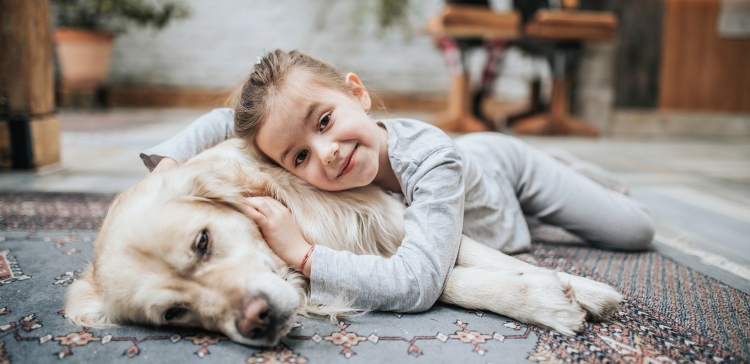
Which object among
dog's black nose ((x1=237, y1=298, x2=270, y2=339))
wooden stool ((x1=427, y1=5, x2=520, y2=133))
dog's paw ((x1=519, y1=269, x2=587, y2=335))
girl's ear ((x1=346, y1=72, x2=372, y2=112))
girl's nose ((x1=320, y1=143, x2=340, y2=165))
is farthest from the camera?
wooden stool ((x1=427, y1=5, x2=520, y2=133))

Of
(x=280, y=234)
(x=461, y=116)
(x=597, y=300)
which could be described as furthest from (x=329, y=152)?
(x=461, y=116)

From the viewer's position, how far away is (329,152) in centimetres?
123

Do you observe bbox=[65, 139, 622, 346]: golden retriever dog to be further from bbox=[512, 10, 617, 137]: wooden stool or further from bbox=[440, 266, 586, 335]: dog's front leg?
bbox=[512, 10, 617, 137]: wooden stool

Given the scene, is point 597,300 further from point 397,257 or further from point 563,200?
point 563,200

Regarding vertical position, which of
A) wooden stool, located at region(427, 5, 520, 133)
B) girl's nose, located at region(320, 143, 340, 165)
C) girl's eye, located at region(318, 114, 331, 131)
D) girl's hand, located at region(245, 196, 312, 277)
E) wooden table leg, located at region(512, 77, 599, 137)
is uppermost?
wooden stool, located at region(427, 5, 520, 133)

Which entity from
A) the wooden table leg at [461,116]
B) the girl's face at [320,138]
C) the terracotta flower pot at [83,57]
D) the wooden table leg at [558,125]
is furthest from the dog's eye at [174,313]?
the terracotta flower pot at [83,57]

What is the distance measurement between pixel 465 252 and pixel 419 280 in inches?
9.5

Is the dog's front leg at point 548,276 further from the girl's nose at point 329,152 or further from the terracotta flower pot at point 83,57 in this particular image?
the terracotta flower pot at point 83,57

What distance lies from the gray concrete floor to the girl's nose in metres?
1.19

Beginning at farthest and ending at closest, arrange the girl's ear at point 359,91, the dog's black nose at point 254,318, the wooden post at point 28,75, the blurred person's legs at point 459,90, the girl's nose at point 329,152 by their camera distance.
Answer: the blurred person's legs at point 459,90, the wooden post at point 28,75, the girl's ear at point 359,91, the girl's nose at point 329,152, the dog's black nose at point 254,318

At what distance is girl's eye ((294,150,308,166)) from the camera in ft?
4.33

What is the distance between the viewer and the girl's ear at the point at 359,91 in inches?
57.6

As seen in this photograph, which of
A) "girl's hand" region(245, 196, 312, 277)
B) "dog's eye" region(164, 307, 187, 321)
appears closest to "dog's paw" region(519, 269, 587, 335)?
"girl's hand" region(245, 196, 312, 277)

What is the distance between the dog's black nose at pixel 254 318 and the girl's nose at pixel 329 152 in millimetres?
406
